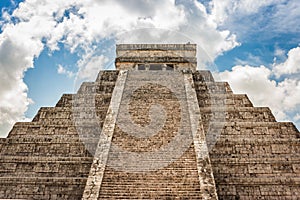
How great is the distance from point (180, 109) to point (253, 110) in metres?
3.09

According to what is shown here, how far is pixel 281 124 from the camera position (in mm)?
11219

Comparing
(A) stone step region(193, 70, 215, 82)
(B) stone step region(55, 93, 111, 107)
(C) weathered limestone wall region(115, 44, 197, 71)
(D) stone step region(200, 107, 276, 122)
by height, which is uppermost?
(C) weathered limestone wall region(115, 44, 197, 71)

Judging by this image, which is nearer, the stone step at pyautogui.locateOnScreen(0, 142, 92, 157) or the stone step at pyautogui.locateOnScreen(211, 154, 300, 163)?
the stone step at pyautogui.locateOnScreen(211, 154, 300, 163)

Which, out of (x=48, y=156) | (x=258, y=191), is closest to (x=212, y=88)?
(x=258, y=191)

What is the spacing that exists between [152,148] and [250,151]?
3571 mm

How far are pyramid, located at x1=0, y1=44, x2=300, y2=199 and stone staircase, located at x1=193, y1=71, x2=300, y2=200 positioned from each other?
33mm

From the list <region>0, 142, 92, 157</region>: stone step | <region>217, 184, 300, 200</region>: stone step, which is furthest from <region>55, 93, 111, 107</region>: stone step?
<region>217, 184, 300, 200</region>: stone step

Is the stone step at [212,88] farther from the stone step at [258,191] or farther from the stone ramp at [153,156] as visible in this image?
the stone step at [258,191]

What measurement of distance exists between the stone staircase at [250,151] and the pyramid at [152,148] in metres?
0.03

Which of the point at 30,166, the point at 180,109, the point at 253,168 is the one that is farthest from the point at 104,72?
the point at 253,168

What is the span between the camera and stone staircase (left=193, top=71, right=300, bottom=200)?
9070mm

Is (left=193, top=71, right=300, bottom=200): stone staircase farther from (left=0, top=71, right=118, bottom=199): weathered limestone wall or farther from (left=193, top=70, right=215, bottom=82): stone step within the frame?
(left=0, top=71, right=118, bottom=199): weathered limestone wall

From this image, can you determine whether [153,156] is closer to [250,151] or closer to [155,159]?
[155,159]

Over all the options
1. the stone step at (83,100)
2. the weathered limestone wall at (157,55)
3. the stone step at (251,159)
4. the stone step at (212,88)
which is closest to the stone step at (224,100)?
the stone step at (212,88)
